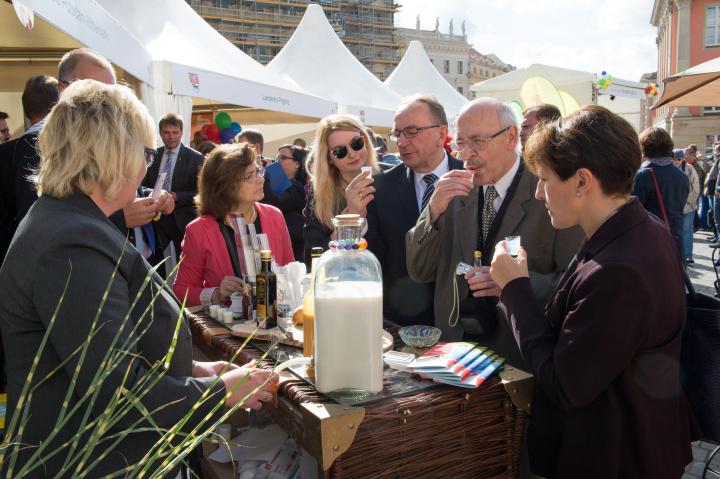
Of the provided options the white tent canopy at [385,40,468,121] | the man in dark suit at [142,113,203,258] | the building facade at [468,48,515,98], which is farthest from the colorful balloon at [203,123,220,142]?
the building facade at [468,48,515,98]

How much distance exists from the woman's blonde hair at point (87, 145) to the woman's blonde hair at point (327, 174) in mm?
1790

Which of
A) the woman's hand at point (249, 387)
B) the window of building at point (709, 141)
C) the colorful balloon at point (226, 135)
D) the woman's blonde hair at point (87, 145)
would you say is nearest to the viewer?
the woman's blonde hair at point (87, 145)

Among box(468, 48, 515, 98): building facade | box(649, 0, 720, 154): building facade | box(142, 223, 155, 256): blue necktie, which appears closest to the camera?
box(142, 223, 155, 256): blue necktie

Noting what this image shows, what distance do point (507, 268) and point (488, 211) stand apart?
737 mm

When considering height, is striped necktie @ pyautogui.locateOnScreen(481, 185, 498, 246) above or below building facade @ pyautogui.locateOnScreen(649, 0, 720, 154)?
below

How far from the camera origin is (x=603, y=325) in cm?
132

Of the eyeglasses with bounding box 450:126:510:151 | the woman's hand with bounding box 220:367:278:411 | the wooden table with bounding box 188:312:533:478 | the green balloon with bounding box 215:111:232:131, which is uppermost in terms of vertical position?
the green balloon with bounding box 215:111:232:131

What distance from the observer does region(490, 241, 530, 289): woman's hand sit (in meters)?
1.61

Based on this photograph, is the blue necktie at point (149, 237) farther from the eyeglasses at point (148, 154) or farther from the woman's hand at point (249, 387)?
the woman's hand at point (249, 387)

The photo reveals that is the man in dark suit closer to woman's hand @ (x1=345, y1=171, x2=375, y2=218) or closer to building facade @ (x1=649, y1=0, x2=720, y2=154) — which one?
woman's hand @ (x1=345, y1=171, x2=375, y2=218)

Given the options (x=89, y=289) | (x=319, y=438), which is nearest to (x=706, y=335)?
(x=319, y=438)

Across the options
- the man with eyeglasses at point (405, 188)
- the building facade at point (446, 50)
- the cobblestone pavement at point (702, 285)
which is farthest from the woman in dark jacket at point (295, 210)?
the building facade at point (446, 50)

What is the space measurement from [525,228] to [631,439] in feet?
3.04

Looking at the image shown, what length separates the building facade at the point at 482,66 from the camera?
256 feet
